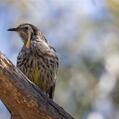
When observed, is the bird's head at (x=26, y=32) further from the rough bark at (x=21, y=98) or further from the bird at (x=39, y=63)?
the rough bark at (x=21, y=98)

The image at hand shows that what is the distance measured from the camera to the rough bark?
14.8 feet

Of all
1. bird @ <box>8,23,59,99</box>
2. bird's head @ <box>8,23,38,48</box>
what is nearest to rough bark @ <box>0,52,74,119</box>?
bird @ <box>8,23,59,99</box>

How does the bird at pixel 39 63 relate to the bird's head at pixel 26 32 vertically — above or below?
below

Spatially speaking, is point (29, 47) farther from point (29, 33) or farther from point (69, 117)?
point (69, 117)

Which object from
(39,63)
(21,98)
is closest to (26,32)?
(39,63)

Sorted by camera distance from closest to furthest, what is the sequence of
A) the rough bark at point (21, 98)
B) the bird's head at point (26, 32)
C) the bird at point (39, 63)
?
1. the rough bark at point (21, 98)
2. the bird at point (39, 63)
3. the bird's head at point (26, 32)

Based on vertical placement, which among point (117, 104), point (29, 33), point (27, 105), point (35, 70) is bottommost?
point (27, 105)

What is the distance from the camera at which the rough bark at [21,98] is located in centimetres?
452

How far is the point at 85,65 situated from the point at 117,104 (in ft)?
2.26

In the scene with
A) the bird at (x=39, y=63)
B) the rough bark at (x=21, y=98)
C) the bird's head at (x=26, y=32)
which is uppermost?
the bird's head at (x=26, y=32)

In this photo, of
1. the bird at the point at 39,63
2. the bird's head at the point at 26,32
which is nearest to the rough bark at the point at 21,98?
the bird at the point at 39,63

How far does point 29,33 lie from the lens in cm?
659

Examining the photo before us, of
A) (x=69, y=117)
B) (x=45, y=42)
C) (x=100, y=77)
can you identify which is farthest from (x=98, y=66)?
(x=69, y=117)

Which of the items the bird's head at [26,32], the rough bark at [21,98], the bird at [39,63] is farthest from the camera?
the bird's head at [26,32]
